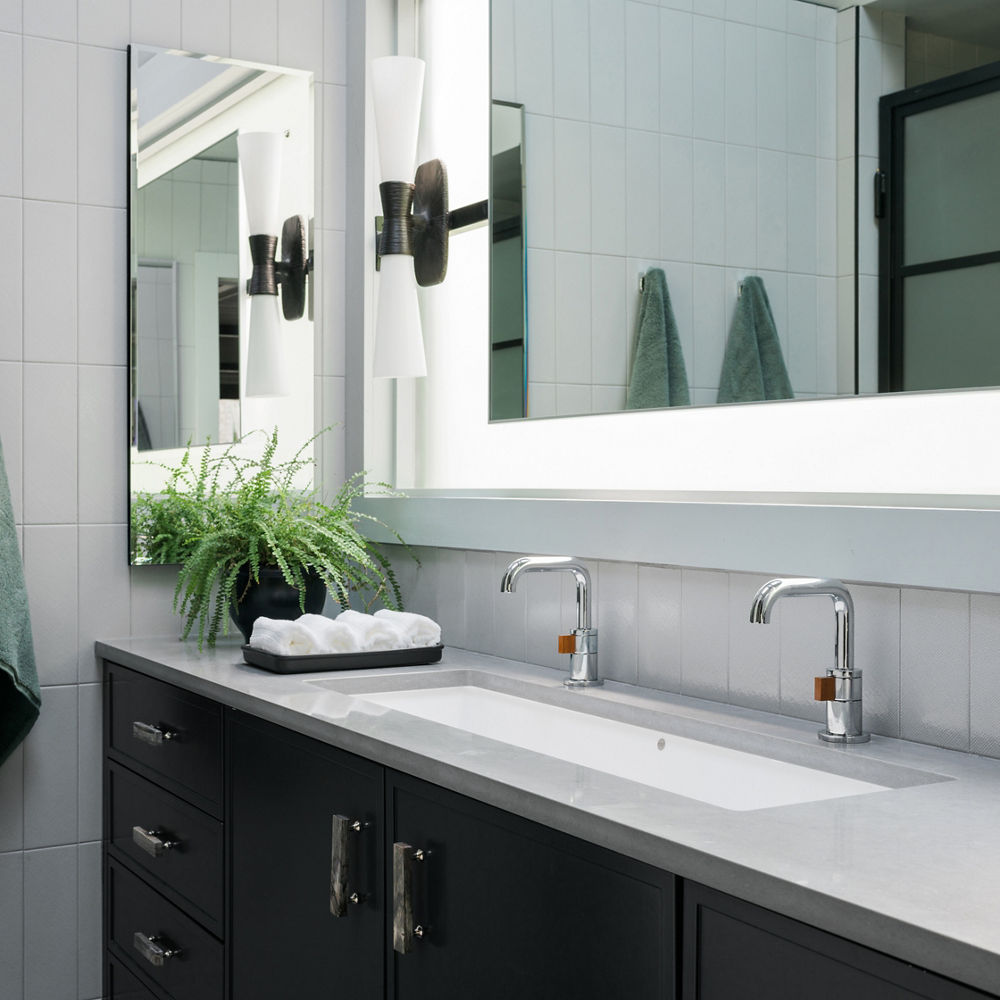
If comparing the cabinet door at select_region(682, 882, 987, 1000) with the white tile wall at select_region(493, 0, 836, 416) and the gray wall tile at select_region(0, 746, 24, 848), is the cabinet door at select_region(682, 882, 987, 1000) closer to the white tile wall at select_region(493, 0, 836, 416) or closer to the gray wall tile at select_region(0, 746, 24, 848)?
the white tile wall at select_region(493, 0, 836, 416)

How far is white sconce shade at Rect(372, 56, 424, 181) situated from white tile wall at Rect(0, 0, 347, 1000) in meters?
0.43

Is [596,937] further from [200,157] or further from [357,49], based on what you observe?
[357,49]

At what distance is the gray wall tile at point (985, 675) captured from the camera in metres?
1.27

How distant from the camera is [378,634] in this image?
199cm

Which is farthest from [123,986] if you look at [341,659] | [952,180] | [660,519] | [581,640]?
[952,180]

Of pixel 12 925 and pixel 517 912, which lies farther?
pixel 12 925

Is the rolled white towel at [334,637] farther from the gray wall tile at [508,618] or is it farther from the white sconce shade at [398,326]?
the white sconce shade at [398,326]

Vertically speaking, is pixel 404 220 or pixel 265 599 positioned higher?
pixel 404 220

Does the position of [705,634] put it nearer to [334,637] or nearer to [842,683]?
[842,683]

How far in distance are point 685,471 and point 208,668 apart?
81 centimetres

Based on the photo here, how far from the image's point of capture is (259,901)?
1675 millimetres

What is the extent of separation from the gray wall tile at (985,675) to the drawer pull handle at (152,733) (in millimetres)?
1219

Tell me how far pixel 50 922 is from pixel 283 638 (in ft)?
2.74

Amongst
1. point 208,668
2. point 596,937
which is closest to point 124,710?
point 208,668
